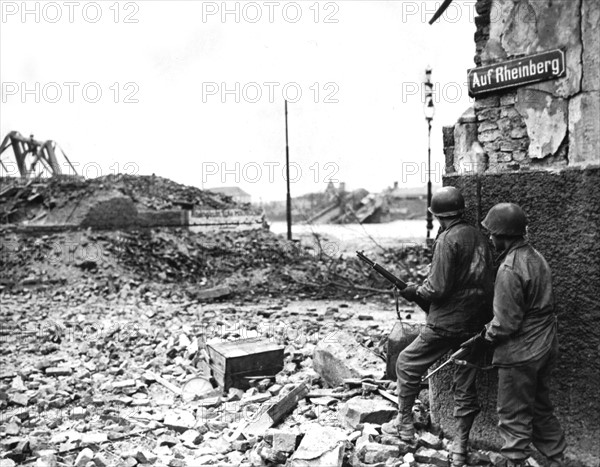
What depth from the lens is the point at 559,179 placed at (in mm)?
3344

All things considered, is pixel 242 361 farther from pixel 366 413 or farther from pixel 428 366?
pixel 428 366

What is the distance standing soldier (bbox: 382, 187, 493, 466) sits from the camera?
3406 millimetres

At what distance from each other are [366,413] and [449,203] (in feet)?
5.90

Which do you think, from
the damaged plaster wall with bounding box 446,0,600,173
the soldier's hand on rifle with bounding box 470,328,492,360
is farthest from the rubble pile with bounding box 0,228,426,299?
the soldier's hand on rifle with bounding box 470,328,492,360

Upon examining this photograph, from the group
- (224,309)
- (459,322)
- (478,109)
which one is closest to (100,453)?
(459,322)

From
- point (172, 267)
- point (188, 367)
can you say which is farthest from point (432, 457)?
point (172, 267)

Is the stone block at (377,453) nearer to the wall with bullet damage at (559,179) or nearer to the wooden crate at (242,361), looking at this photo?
the wall with bullet damage at (559,179)

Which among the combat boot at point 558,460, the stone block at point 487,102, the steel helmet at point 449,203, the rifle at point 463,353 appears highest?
the stone block at point 487,102

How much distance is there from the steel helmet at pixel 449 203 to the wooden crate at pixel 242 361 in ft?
9.99

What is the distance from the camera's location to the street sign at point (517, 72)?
3578 millimetres

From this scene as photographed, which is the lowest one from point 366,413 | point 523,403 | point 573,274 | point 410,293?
point 366,413

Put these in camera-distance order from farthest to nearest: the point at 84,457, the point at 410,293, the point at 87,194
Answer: the point at 87,194 → the point at 84,457 → the point at 410,293

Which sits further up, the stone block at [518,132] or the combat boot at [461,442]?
the stone block at [518,132]

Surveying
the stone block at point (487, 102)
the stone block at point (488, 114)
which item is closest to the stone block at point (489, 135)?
the stone block at point (488, 114)
